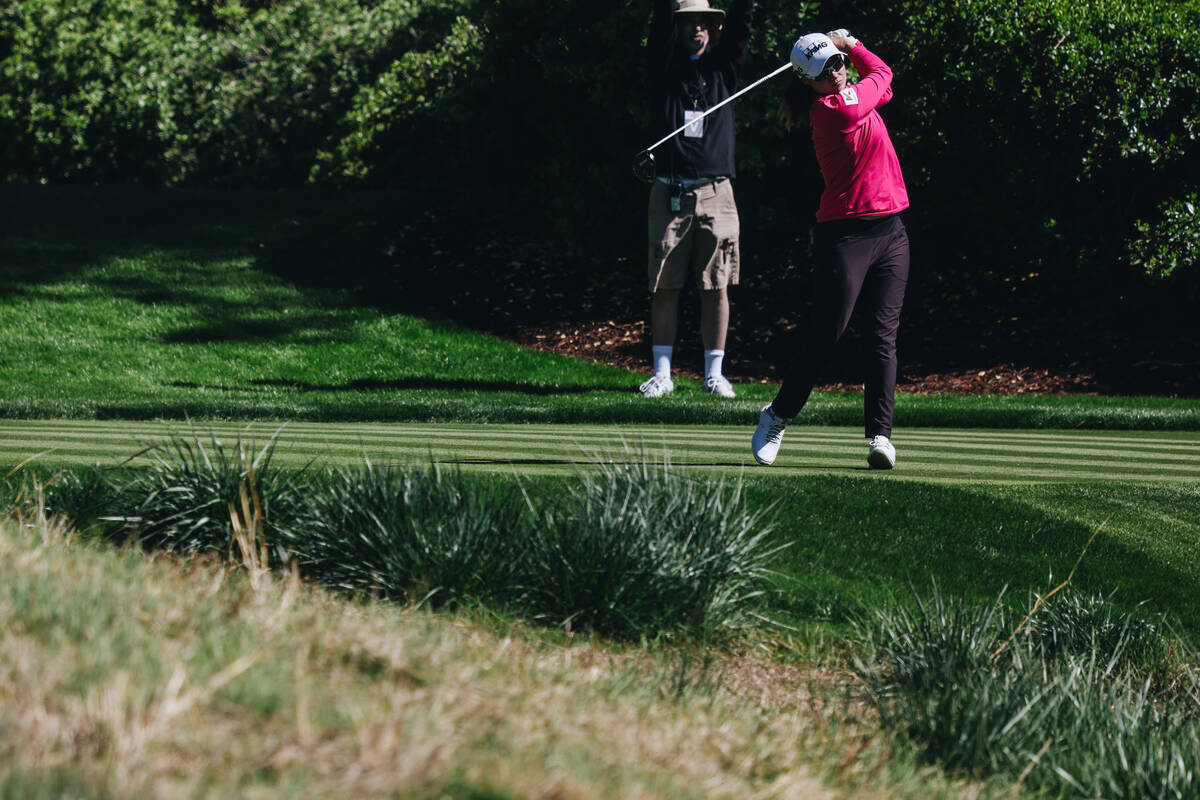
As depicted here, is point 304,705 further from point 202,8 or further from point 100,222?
point 202,8

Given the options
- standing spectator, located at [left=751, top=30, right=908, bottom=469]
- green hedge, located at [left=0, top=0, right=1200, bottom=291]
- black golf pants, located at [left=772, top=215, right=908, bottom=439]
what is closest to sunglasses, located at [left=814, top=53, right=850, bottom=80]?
standing spectator, located at [left=751, top=30, right=908, bottom=469]

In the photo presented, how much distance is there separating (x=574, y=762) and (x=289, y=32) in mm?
24173

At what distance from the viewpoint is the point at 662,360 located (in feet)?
30.9

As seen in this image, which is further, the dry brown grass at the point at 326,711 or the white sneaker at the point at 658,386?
the white sneaker at the point at 658,386

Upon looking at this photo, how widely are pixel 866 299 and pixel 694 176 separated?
3.59 m

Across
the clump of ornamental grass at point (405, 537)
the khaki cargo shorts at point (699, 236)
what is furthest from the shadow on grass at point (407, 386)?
the clump of ornamental grass at point (405, 537)

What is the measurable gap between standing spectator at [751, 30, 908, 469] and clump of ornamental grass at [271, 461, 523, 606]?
1.93 meters

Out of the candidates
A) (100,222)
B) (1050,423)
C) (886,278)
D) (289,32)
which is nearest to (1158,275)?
(1050,423)

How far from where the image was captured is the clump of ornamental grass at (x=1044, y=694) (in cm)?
316

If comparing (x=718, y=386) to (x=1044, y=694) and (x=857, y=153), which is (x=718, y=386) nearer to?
(x=857, y=153)

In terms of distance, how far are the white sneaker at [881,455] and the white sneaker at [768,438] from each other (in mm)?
406

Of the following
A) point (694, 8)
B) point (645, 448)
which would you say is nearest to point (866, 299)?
point (645, 448)

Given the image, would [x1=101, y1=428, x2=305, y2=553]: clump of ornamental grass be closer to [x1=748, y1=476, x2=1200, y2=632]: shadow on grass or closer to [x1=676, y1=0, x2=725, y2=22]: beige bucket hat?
[x1=748, y1=476, x2=1200, y2=632]: shadow on grass

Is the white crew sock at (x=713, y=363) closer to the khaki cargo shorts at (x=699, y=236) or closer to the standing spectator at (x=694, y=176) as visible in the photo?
the standing spectator at (x=694, y=176)
